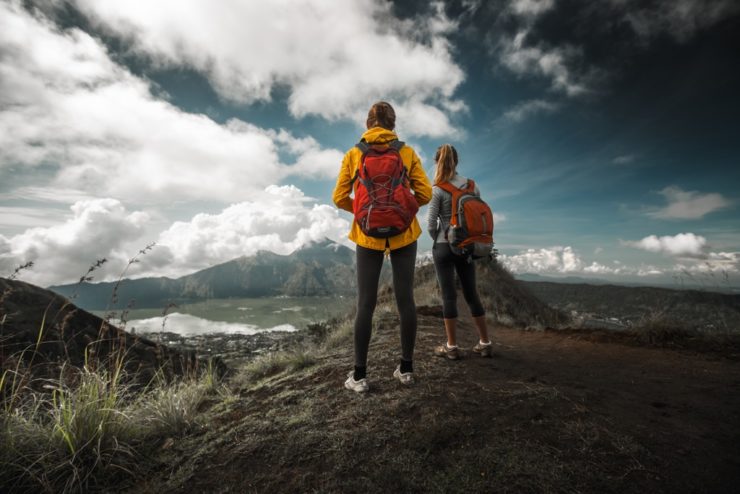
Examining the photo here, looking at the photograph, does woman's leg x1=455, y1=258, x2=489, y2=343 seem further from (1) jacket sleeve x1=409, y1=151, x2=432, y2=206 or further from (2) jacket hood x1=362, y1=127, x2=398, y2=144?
(2) jacket hood x1=362, y1=127, x2=398, y2=144

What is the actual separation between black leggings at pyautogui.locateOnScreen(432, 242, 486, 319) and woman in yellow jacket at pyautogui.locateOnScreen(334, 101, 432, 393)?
2.61 feet

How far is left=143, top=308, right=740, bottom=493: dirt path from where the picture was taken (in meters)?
1.64

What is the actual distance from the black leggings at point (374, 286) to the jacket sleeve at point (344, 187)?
1.49 feet

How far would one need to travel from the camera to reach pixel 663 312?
5113mm

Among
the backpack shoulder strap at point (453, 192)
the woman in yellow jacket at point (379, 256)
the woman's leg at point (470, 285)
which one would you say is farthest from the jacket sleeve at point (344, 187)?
the woman's leg at point (470, 285)

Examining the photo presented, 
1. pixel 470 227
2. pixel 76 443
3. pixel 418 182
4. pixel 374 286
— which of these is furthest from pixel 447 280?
pixel 76 443

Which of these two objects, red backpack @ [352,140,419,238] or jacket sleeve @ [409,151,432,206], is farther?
jacket sleeve @ [409,151,432,206]

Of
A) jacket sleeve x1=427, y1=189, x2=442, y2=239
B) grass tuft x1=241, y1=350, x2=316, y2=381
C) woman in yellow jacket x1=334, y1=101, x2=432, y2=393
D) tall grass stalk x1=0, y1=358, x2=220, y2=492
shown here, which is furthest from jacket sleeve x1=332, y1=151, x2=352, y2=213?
grass tuft x1=241, y1=350, x2=316, y2=381

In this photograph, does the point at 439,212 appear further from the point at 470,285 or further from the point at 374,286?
the point at 374,286

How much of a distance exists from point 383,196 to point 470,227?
1.23 metres

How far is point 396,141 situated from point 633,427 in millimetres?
2731

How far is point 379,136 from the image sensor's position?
2805 mm

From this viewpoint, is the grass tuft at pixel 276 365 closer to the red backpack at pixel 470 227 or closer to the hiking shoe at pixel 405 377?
the hiking shoe at pixel 405 377

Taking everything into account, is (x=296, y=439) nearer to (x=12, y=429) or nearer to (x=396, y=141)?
(x=12, y=429)
